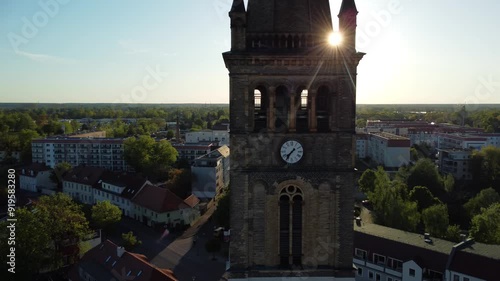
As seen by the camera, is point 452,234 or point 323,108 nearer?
point 323,108

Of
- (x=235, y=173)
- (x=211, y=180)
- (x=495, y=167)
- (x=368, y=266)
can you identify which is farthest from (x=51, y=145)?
(x=495, y=167)

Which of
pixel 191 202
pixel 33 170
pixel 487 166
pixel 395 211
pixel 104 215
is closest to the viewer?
pixel 395 211

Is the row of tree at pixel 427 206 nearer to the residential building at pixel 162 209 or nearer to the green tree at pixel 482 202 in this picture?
the green tree at pixel 482 202

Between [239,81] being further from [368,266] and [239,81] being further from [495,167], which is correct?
[495,167]

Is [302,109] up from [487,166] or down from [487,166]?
up

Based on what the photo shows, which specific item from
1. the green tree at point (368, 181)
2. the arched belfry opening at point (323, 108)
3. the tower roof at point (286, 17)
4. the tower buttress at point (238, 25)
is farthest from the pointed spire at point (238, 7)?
the green tree at point (368, 181)

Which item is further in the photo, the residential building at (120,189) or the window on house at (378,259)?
the residential building at (120,189)

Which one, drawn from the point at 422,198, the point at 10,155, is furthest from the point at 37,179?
the point at 422,198

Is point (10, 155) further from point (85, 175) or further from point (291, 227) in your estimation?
point (291, 227)
